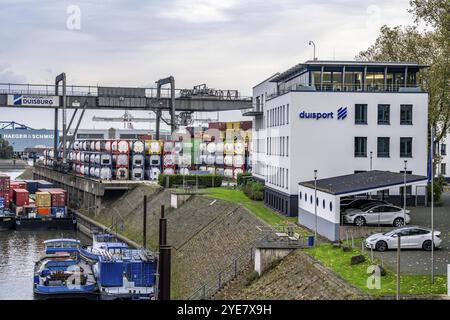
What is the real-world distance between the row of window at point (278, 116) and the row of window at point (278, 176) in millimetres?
3084

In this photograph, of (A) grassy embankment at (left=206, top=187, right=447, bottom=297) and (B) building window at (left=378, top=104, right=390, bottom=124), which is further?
(B) building window at (left=378, top=104, right=390, bottom=124)

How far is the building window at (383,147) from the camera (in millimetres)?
48188

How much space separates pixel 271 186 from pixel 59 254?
15.8 m

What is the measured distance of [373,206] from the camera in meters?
40.3

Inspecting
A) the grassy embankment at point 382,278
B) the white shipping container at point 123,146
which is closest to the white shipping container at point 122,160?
the white shipping container at point 123,146

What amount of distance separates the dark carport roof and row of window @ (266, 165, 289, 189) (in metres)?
5.23

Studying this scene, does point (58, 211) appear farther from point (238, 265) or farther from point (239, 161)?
point (238, 265)

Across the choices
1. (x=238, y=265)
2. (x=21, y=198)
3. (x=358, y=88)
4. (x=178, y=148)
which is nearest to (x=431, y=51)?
(x=358, y=88)

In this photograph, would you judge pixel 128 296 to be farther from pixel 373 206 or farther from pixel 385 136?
pixel 385 136

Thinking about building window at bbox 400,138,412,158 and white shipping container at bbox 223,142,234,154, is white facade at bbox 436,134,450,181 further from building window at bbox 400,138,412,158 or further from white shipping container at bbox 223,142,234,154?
building window at bbox 400,138,412,158

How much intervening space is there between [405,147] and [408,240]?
659 inches

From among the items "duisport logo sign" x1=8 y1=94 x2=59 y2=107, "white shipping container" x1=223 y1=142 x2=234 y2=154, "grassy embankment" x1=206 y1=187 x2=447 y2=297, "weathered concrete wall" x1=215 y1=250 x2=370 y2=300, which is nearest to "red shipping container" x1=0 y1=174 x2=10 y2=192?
"duisport logo sign" x1=8 y1=94 x2=59 y2=107

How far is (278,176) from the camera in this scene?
52.4 m

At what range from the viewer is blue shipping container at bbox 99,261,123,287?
44000 millimetres
